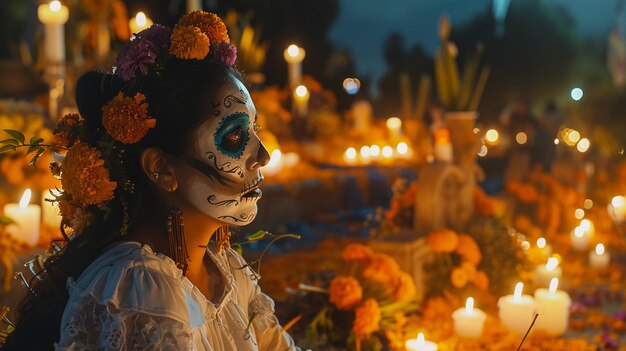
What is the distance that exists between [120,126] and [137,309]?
515 mm

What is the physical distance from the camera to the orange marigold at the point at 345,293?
4375 mm

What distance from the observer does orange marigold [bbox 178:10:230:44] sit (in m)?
2.34

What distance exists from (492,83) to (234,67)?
56.9ft

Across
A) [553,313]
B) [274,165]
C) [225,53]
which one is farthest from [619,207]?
[225,53]

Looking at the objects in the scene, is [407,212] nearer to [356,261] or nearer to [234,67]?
[356,261]

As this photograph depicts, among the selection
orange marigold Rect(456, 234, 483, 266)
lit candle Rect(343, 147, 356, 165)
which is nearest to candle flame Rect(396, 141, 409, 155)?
lit candle Rect(343, 147, 356, 165)

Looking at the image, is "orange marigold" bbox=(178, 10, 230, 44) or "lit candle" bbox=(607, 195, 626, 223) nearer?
"orange marigold" bbox=(178, 10, 230, 44)

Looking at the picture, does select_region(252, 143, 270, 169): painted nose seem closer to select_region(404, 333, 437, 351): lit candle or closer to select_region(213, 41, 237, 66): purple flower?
select_region(213, 41, 237, 66): purple flower

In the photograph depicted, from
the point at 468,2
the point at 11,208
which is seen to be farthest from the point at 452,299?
the point at 468,2

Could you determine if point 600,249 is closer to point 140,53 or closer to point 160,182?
point 160,182

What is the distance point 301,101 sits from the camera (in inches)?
394

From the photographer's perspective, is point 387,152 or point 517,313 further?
point 387,152

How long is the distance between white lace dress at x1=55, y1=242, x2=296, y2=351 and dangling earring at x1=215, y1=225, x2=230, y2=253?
0.93ft

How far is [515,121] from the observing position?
34.9ft
